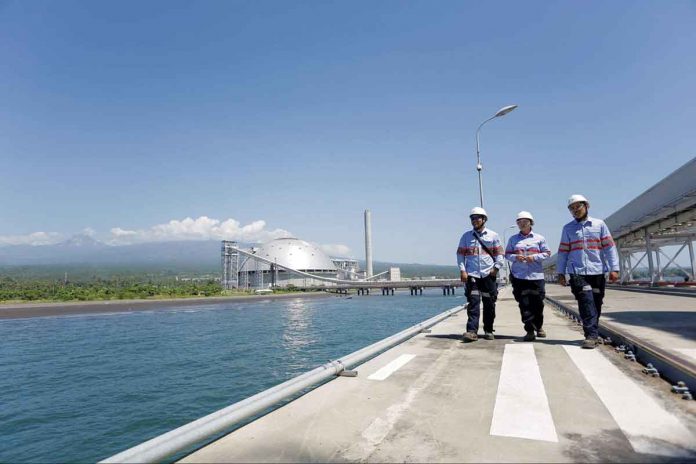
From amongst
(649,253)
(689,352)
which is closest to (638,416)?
(689,352)

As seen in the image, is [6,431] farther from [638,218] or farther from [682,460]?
[638,218]

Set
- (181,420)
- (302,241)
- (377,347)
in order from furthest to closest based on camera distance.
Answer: (302,241), (181,420), (377,347)

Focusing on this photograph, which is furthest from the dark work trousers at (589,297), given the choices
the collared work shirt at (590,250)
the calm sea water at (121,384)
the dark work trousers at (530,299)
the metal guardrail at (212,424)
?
the calm sea water at (121,384)

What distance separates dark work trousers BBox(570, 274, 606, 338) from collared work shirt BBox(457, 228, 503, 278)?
4.49 ft

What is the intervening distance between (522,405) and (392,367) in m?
2.02

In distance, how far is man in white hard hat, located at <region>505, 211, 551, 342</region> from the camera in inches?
289

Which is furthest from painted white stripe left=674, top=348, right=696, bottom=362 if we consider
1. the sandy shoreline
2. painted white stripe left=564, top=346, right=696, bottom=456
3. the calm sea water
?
the sandy shoreline

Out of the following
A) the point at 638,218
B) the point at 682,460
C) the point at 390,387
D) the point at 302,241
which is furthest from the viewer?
the point at 302,241

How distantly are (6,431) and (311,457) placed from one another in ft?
27.2

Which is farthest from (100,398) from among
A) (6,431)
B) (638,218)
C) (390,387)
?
(638,218)

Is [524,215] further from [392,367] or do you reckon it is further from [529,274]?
[392,367]

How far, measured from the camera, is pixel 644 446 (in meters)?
2.61

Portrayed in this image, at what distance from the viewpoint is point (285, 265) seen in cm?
15012

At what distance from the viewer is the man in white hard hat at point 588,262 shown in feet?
21.2
